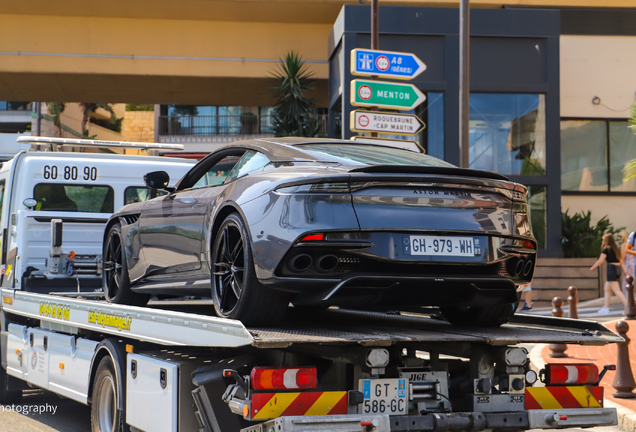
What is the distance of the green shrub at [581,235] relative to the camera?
1888cm

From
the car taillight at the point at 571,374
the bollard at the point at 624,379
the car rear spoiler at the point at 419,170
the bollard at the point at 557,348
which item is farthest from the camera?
the bollard at the point at 557,348

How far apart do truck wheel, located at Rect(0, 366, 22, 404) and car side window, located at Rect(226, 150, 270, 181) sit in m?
4.59

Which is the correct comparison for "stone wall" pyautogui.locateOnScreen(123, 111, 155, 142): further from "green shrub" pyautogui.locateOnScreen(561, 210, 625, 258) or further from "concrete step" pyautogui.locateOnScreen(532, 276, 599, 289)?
"concrete step" pyautogui.locateOnScreen(532, 276, 599, 289)

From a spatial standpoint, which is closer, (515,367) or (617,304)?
(515,367)

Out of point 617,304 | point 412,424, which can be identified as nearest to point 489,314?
point 412,424

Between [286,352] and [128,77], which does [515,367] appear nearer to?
[286,352]

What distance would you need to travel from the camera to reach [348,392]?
3.80 metres

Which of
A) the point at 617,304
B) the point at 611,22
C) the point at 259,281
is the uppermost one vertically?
the point at 611,22

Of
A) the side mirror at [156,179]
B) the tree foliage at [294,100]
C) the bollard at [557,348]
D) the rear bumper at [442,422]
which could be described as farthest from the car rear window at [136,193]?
the tree foliage at [294,100]

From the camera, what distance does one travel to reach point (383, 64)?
39.2 ft

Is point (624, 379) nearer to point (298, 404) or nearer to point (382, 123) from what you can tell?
point (298, 404)

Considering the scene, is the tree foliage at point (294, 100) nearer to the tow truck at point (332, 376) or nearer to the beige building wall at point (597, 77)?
the beige building wall at point (597, 77)

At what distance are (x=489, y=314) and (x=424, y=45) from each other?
1486 cm

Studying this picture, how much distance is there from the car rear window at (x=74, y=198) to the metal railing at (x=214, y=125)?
2880cm
